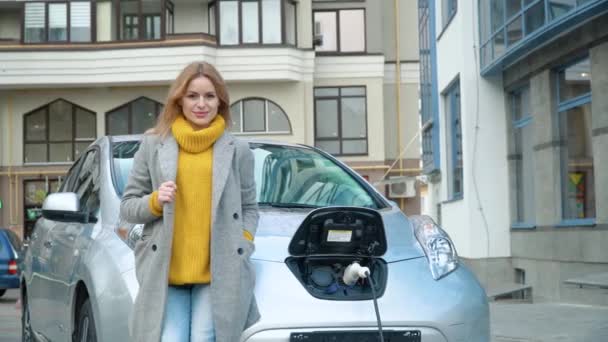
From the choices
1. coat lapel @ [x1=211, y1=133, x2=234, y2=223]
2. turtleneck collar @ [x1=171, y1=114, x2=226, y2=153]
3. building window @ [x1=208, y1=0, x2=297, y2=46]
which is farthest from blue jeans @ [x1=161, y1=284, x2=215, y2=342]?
building window @ [x1=208, y1=0, x2=297, y2=46]

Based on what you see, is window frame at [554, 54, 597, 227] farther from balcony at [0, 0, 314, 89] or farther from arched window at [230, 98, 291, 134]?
arched window at [230, 98, 291, 134]

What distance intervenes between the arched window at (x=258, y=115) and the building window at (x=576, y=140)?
20985mm

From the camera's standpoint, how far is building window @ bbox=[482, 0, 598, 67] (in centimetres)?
1229

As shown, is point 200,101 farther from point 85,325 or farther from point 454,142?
point 454,142

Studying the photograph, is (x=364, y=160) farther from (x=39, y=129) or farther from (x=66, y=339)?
(x=66, y=339)

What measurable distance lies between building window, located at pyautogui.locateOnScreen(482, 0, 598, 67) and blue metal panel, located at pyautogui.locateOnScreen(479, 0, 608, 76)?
0.02 meters

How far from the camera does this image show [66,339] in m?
5.46

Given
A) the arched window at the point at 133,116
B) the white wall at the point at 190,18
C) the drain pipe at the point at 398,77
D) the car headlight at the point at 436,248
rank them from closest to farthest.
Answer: the car headlight at the point at 436,248, the arched window at the point at 133,116, the white wall at the point at 190,18, the drain pipe at the point at 398,77

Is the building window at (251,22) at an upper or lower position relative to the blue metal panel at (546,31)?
upper

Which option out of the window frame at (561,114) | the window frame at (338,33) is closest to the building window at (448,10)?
the window frame at (561,114)

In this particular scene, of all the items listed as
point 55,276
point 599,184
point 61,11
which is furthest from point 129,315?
point 61,11

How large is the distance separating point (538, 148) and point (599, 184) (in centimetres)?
225

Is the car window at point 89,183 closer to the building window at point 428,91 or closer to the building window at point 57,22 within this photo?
the building window at point 428,91

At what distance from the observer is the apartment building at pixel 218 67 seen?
108 ft
